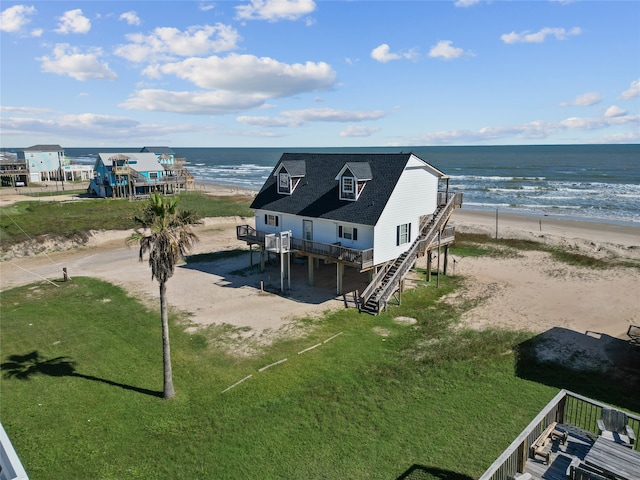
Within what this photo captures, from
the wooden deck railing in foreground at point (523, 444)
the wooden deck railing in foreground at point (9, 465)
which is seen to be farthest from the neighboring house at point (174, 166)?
the wooden deck railing in foreground at point (523, 444)

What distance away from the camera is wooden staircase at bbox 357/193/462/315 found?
2700 centimetres

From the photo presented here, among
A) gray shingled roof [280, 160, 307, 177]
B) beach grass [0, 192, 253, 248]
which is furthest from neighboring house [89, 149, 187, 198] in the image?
gray shingled roof [280, 160, 307, 177]

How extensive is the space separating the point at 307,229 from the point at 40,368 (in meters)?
18.0

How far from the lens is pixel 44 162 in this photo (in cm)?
9669

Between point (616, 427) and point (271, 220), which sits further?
point (271, 220)

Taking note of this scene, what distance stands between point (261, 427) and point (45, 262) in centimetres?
3385

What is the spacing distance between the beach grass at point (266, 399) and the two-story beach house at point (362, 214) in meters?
3.89

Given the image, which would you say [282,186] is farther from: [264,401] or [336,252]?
[264,401]

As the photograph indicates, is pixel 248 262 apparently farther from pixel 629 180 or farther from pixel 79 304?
pixel 629 180

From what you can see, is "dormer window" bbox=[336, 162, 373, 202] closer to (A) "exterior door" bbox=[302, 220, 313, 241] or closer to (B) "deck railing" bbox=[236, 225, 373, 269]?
(A) "exterior door" bbox=[302, 220, 313, 241]

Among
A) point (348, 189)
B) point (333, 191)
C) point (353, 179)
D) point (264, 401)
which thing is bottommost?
point (264, 401)

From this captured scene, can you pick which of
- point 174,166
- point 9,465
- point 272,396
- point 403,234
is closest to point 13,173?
point 174,166

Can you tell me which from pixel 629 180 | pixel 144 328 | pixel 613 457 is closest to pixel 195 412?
pixel 144 328

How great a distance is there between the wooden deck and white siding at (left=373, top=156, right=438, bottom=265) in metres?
16.5
